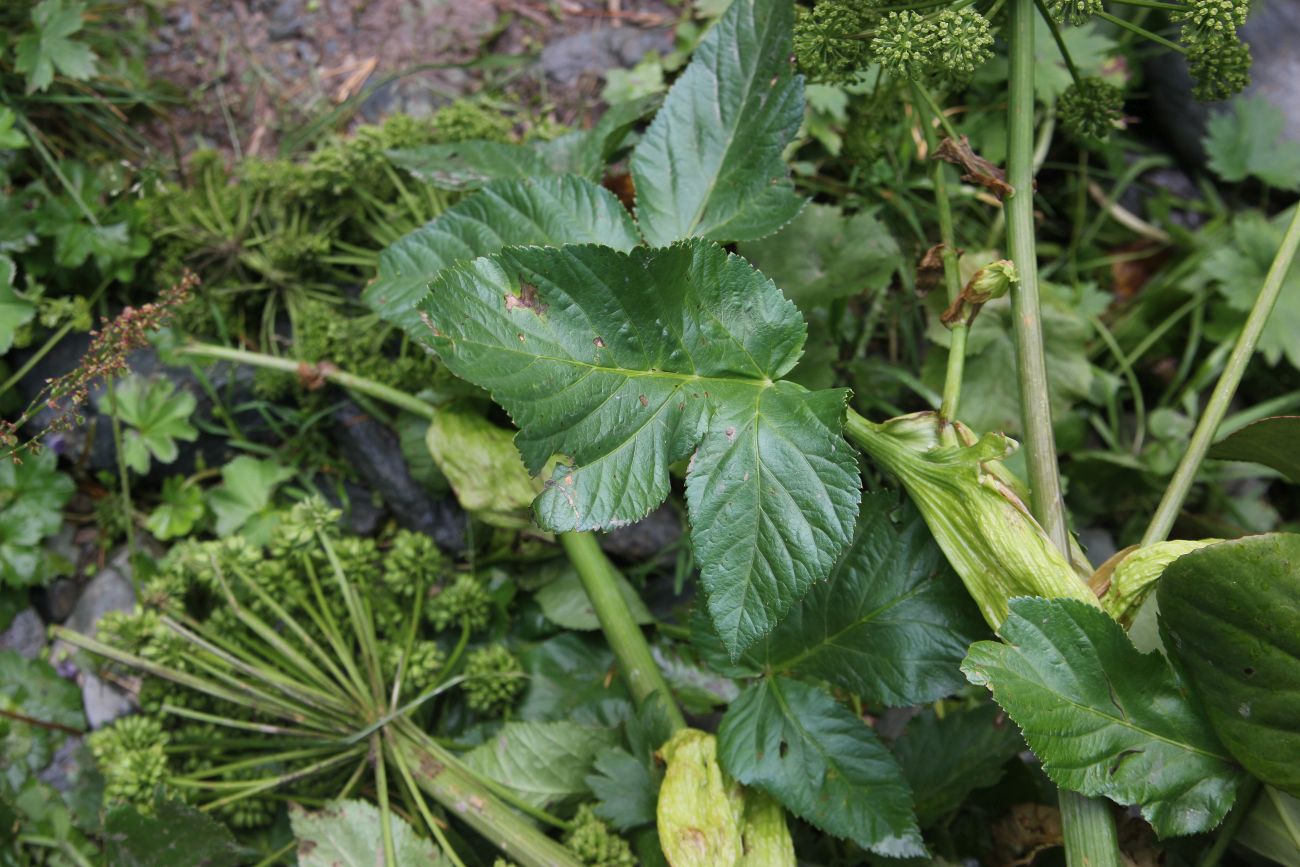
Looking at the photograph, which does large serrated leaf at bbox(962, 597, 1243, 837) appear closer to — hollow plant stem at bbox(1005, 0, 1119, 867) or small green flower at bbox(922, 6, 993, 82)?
hollow plant stem at bbox(1005, 0, 1119, 867)

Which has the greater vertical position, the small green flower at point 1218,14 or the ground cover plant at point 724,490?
the small green flower at point 1218,14

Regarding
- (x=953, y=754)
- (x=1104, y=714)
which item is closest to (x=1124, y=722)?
(x=1104, y=714)

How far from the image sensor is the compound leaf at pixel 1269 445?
1.52 m

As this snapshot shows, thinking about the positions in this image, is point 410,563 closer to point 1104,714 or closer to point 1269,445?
point 1104,714

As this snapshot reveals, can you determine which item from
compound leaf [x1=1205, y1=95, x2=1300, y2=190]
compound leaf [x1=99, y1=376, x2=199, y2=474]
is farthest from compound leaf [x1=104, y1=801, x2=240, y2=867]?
compound leaf [x1=1205, y1=95, x2=1300, y2=190]

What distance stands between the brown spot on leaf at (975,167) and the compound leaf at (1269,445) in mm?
588

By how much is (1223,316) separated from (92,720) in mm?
3292

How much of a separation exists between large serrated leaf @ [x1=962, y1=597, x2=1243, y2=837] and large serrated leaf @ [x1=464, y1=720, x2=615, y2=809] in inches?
36.7

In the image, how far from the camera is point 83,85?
268 centimetres

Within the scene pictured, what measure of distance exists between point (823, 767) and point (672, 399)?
73 centimetres

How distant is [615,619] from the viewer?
80.9 inches

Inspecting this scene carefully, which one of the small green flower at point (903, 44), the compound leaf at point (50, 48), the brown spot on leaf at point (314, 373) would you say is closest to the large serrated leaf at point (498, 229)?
the brown spot on leaf at point (314, 373)

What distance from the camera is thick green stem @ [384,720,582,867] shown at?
1.89 meters

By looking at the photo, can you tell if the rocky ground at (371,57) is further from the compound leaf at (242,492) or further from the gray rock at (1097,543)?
the gray rock at (1097,543)
